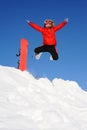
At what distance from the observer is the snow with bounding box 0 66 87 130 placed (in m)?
8.94

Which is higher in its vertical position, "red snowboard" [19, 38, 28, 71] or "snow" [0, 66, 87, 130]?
"red snowboard" [19, 38, 28, 71]

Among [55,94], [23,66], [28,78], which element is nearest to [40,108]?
[55,94]

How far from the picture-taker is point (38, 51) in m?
13.0

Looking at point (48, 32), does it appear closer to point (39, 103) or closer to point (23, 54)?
point (23, 54)

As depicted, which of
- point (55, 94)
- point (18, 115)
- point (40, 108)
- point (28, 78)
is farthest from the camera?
point (28, 78)

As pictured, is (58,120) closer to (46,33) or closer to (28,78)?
(28,78)

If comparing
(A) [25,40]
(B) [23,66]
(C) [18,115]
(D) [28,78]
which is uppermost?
(A) [25,40]

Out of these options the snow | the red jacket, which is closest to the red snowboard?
the snow

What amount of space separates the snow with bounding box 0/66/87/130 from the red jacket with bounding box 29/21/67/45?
56.0 inches

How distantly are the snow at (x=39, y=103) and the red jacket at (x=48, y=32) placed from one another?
4.67ft

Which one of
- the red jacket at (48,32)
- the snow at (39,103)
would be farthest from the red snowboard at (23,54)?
the red jacket at (48,32)

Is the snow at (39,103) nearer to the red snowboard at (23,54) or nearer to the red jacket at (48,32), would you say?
the red snowboard at (23,54)

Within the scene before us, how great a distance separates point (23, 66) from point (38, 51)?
0.97m

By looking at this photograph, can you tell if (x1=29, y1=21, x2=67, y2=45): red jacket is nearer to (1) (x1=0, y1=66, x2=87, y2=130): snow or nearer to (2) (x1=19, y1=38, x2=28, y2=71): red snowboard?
(2) (x1=19, y1=38, x2=28, y2=71): red snowboard
